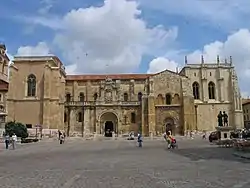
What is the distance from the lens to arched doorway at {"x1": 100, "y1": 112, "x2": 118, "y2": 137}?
208ft

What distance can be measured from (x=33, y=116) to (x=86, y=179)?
50.8 meters

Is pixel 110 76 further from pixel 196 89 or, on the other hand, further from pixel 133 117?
pixel 196 89

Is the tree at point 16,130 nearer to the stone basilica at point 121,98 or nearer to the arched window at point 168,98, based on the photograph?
the stone basilica at point 121,98

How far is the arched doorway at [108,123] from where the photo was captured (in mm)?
63472

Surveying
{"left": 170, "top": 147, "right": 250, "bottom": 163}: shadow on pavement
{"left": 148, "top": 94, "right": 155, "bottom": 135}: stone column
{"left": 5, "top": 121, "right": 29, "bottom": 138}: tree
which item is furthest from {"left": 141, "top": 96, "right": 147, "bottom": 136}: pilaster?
{"left": 170, "top": 147, "right": 250, "bottom": 163}: shadow on pavement

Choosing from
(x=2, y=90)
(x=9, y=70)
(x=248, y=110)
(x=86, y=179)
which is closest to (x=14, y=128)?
(x=2, y=90)

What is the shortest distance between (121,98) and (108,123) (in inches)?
242

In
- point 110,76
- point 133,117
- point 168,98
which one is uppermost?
point 110,76

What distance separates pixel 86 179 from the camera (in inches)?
403

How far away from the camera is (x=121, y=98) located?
221 ft

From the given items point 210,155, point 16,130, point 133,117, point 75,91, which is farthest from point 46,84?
point 210,155

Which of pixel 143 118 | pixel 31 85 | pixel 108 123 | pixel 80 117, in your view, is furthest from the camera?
pixel 108 123

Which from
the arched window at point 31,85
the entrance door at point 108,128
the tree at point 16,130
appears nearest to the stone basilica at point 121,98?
the arched window at point 31,85

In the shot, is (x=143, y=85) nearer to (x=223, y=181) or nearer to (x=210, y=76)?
(x=210, y=76)
